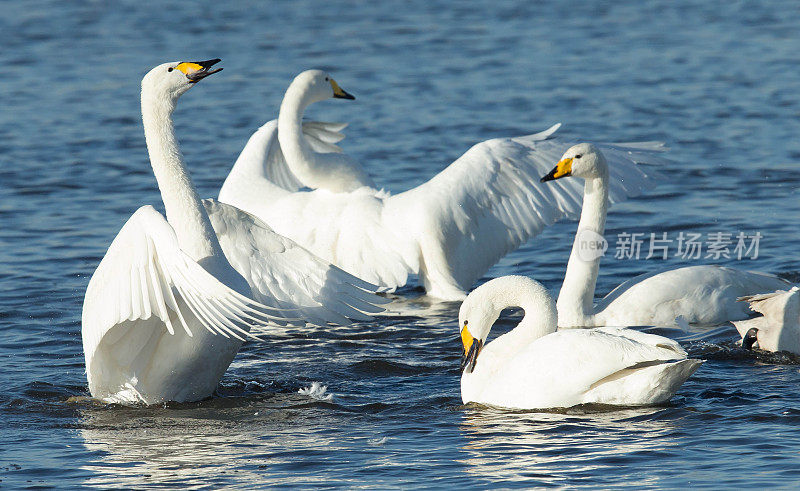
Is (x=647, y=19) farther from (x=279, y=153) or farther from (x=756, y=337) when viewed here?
(x=756, y=337)

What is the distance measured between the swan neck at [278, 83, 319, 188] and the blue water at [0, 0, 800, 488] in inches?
62.8

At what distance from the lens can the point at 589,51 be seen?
1992 cm

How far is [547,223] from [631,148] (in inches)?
41.8

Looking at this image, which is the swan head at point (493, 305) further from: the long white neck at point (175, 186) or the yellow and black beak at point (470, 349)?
the long white neck at point (175, 186)

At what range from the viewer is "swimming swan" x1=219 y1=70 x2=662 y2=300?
10039 mm

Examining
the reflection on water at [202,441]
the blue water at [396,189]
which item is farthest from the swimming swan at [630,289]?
the reflection on water at [202,441]

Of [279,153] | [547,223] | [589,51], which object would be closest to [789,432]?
[547,223]

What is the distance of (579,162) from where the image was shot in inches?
354

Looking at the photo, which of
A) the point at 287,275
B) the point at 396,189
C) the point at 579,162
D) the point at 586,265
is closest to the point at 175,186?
the point at 287,275

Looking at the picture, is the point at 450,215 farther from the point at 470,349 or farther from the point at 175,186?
the point at 175,186

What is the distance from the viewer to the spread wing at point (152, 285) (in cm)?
641

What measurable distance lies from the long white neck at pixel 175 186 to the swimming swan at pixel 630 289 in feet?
8.52

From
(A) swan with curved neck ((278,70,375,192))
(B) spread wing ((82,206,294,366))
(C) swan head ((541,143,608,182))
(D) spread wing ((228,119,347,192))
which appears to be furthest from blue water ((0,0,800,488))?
(A) swan with curved neck ((278,70,375,192))

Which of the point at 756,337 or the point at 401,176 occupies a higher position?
the point at 401,176
